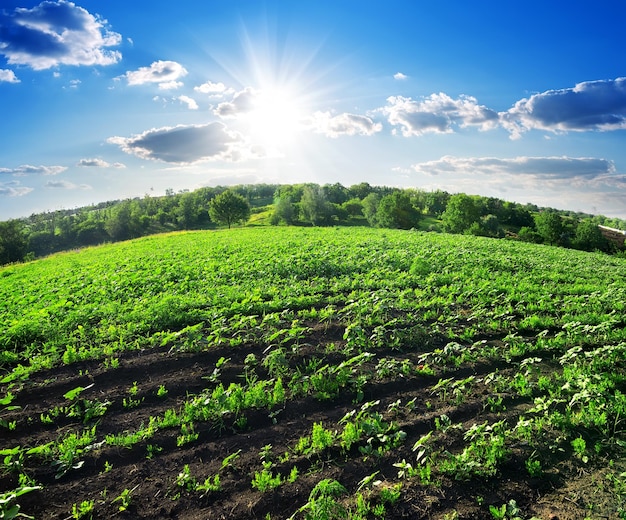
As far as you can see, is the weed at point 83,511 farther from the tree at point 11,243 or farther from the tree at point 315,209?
the tree at point 11,243

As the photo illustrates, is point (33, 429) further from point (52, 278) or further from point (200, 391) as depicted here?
point (52, 278)

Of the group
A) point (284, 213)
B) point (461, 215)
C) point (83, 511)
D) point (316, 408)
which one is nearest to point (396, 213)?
point (461, 215)

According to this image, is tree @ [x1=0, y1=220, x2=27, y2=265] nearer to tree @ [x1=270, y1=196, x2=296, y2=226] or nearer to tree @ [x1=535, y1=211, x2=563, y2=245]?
tree @ [x1=270, y1=196, x2=296, y2=226]

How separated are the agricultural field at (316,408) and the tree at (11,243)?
310 feet

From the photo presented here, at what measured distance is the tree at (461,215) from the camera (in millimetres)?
83000

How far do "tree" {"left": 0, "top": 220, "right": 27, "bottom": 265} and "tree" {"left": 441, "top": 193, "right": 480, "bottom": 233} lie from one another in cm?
9999

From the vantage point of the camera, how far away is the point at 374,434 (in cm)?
602

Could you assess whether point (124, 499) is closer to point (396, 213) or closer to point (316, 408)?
point (316, 408)

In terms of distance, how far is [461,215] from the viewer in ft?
274

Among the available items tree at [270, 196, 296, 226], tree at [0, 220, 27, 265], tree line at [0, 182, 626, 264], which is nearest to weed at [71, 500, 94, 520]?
tree line at [0, 182, 626, 264]

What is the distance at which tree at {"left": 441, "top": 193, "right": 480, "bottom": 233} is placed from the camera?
272 feet

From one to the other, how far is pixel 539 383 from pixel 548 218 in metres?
96.7

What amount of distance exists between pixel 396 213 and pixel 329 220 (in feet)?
68.1

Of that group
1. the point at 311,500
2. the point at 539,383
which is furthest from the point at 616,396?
the point at 311,500
